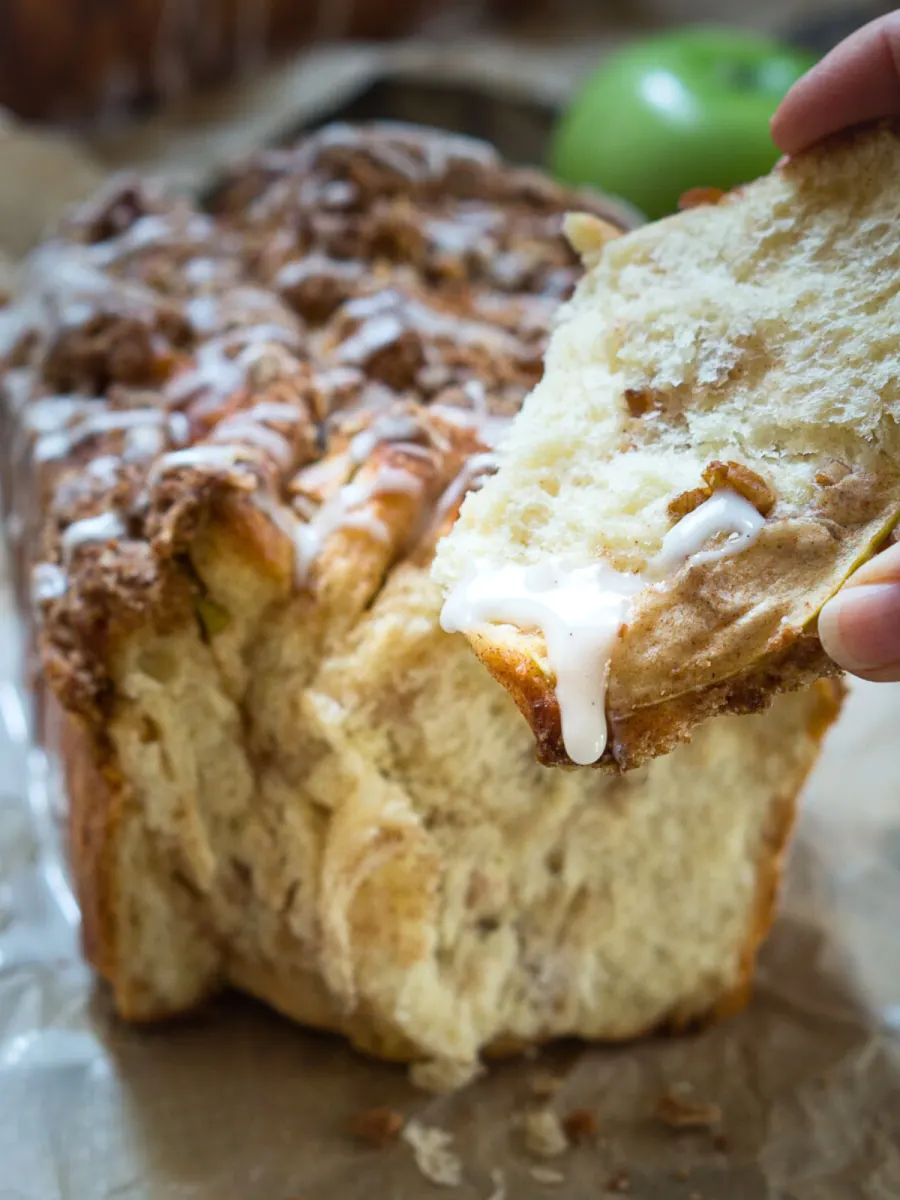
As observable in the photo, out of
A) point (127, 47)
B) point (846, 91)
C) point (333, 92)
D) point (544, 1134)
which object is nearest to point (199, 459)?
point (846, 91)

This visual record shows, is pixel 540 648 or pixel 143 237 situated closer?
pixel 540 648

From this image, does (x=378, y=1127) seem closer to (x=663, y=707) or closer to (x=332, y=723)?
(x=332, y=723)

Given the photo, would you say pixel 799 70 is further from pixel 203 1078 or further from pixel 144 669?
pixel 203 1078

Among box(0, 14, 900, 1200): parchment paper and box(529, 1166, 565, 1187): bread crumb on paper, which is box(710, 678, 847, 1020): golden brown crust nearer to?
box(0, 14, 900, 1200): parchment paper

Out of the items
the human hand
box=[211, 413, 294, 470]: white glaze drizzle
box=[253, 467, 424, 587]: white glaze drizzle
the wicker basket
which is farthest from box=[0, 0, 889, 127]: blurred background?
the human hand

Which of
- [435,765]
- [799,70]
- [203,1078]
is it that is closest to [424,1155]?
[203,1078]

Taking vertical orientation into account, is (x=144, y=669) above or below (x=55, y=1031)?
above
